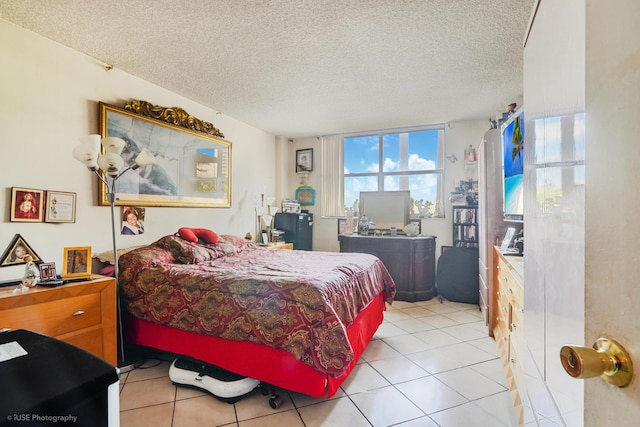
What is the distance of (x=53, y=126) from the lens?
7.84ft

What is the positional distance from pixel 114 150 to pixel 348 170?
3.63m

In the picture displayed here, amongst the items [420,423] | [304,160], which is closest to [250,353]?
[420,423]

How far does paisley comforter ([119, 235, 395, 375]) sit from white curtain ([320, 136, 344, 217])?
2.46m

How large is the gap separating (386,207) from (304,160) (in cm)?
175

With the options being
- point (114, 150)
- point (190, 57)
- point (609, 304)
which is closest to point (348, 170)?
point (190, 57)

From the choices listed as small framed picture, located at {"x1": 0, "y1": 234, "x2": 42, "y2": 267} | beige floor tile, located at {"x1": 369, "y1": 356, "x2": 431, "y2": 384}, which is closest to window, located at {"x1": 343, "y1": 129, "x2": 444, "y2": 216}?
beige floor tile, located at {"x1": 369, "y1": 356, "x2": 431, "y2": 384}

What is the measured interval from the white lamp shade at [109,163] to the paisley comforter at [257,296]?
0.71m

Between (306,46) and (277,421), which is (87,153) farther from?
(277,421)

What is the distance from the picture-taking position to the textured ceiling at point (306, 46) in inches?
79.9

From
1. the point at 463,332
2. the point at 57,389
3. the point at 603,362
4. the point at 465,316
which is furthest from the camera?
the point at 465,316

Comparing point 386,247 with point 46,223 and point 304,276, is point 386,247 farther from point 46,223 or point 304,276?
point 46,223

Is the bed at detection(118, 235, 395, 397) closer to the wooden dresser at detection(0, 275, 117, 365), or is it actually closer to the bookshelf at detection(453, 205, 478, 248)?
the wooden dresser at detection(0, 275, 117, 365)

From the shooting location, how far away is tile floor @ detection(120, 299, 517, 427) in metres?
1.75

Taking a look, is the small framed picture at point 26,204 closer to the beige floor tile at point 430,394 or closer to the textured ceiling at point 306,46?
the textured ceiling at point 306,46
